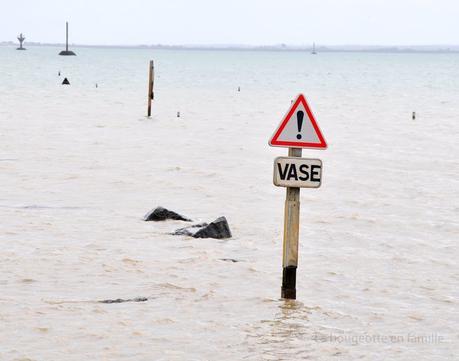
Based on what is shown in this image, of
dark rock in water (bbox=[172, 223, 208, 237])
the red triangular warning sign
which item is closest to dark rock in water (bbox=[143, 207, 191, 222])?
dark rock in water (bbox=[172, 223, 208, 237])

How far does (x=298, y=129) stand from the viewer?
9242 millimetres

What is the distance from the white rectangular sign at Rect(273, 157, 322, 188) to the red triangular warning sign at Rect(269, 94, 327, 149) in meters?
0.17

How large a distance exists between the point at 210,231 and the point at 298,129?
16.5ft

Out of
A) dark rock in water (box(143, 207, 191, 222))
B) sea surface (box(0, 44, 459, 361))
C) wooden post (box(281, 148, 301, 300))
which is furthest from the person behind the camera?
dark rock in water (box(143, 207, 191, 222))

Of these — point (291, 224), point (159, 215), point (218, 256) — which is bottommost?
point (218, 256)

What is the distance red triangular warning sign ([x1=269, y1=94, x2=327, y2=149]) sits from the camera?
363 inches

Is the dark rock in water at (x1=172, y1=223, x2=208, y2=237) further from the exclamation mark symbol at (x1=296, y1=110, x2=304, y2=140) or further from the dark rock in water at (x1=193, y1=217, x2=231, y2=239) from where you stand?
the exclamation mark symbol at (x1=296, y1=110, x2=304, y2=140)

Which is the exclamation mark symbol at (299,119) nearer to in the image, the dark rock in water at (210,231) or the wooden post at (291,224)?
the wooden post at (291,224)

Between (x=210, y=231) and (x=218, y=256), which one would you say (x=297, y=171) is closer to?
(x=218, y=256)

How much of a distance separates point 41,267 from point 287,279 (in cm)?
328

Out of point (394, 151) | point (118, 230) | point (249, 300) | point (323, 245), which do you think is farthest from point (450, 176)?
point (249, 300)

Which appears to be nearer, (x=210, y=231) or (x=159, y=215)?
(x=210, y=231)

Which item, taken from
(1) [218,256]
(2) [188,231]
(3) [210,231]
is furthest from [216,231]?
(1) [218,256]

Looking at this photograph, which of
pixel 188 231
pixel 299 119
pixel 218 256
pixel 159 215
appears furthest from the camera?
pixel 159 215
